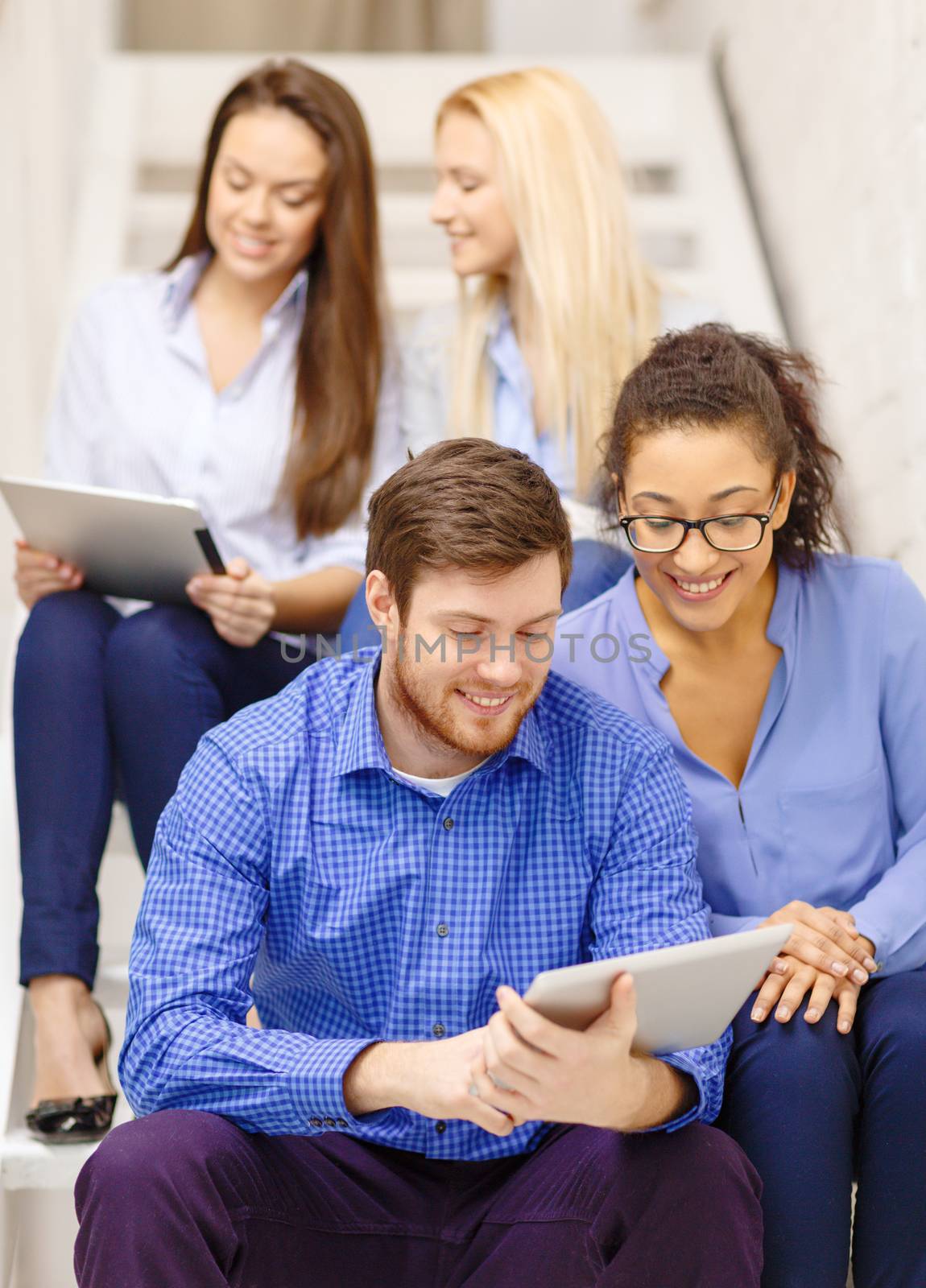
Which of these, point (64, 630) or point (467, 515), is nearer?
point (467, 515)

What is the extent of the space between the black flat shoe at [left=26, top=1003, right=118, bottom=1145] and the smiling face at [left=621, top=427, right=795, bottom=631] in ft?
2.47

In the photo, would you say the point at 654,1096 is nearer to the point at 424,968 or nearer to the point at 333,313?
the point at 424,968

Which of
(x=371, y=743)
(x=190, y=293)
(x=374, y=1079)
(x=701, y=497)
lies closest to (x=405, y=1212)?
(x=374, y=1079)

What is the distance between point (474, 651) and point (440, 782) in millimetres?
137

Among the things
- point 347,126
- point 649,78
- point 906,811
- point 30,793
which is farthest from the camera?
point 649,78

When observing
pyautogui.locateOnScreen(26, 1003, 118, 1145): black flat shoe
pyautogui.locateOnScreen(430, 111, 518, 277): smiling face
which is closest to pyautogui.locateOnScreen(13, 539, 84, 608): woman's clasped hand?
pyautogui.locateOnScreen(26, 1003, 118, 1145): black flat shoe

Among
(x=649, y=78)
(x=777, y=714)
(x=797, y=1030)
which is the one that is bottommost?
(x=797, y=1030)

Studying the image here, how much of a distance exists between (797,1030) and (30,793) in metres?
0.81

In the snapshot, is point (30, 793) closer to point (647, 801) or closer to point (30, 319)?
point (647, 801)

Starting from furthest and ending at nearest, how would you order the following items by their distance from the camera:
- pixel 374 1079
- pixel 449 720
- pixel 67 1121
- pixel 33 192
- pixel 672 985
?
pixel 33 192
pixel 67 1121
pixel 449 720
pixel 374 1079
pixel 672 985

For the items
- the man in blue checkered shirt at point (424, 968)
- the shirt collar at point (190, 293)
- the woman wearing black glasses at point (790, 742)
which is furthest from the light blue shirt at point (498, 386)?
the man in blue checkered shirt at point (424, 968)

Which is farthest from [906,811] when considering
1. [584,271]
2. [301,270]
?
[301,270]

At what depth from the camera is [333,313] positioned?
1995 mm

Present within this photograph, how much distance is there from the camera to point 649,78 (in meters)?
2.79
